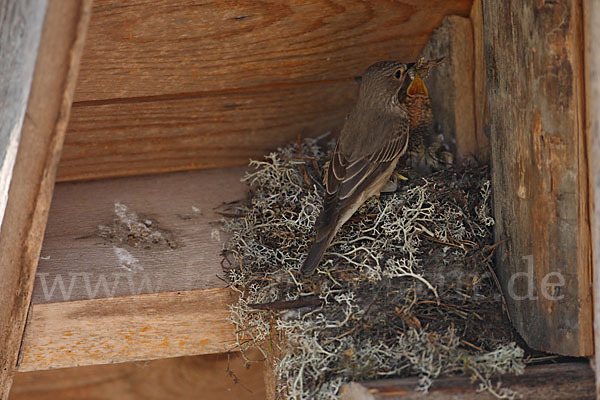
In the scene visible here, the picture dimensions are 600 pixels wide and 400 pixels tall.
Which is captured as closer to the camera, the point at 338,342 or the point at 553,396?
the point at 553,396

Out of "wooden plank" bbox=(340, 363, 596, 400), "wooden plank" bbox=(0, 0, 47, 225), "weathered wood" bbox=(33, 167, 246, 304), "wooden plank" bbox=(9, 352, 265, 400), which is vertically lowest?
"wooden plank" bbox=(9, 352, 265, 400)

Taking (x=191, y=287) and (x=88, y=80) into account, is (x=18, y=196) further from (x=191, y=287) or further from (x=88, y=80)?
(x=88, y=80)

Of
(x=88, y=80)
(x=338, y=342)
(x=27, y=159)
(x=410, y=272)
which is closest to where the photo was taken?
(x=27, y=159)

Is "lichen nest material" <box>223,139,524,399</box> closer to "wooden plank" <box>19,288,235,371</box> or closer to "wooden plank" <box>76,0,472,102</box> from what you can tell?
"wooden plank" <box>19,288,235,371</box>

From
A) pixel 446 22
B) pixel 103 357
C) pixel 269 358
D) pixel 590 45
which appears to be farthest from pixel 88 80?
pixel 590 45

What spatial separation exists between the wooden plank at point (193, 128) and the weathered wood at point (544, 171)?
1088 mm

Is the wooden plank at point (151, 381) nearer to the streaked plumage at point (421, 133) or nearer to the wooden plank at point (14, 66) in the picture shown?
the streaked plumage at point (421, 133)

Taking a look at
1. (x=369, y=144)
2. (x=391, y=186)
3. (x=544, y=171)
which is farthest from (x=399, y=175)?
(x=544, y=171)

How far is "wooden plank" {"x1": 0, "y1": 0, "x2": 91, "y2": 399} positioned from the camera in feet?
5.76

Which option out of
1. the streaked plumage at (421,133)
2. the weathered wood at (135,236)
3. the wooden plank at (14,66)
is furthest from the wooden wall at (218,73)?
the wooden plank at (14,66)

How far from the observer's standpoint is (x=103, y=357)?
278 centimetres

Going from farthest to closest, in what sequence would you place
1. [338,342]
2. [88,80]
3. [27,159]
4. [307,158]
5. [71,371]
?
[71,371] → [307,158] → [88,80] → [338,342] → [27,159]

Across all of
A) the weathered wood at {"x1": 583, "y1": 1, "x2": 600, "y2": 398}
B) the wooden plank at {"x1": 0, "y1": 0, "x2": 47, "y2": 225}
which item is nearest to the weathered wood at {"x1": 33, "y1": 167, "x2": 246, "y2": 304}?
the wooden plank at {"x1": 0, "y1": 0, "x2": 47, "y2": 225}

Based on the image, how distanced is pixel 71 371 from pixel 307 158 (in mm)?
1701
